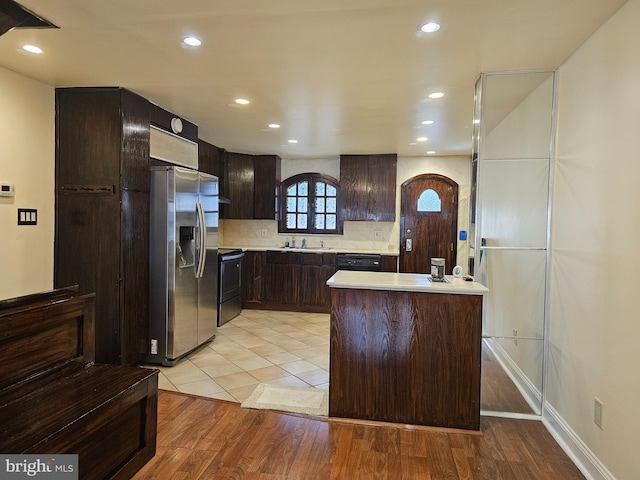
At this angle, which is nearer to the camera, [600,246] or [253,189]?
[600,246]

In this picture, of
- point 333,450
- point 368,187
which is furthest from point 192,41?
point 368,187

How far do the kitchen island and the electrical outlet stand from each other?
64cm

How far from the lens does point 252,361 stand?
379 centimetres

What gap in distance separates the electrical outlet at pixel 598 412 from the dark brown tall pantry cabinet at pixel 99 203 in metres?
3.39

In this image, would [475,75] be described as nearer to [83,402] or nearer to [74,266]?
[83,402]

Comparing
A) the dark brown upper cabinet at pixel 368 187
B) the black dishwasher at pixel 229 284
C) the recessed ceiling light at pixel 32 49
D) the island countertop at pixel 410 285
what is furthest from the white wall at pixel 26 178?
the dark brown upper cabinet at pixel 368 187

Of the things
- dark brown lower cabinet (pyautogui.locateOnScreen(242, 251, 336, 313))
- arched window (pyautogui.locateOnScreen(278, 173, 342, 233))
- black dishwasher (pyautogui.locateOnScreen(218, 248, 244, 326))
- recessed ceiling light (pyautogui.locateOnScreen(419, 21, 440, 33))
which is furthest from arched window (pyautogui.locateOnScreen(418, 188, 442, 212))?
recessed ceiling light (pyautogui.locateOnScreen(419, 21, 440, 33))

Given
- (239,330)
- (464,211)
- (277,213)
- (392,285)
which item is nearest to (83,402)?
(392,285)

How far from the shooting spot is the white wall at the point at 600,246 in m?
1.82

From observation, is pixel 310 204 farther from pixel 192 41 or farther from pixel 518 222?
pixel 192 41

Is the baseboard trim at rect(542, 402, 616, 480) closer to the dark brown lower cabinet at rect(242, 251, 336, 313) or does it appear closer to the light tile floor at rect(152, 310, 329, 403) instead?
the light tile floor at rect(152, 310, 329, 403)

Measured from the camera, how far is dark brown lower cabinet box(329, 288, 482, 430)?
8.32 feet

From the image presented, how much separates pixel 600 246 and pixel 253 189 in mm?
4882

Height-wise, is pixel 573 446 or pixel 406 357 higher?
pixel 406 357
